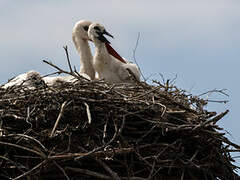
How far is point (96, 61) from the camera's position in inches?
260

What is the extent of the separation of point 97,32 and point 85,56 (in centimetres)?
52

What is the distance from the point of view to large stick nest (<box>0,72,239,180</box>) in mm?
4355

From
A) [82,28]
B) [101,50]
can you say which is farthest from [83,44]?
[101,50]

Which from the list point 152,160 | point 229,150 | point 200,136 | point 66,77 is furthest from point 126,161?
point 66,77

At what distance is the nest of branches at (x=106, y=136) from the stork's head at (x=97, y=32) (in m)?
1.84

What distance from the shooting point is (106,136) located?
4.55 meters

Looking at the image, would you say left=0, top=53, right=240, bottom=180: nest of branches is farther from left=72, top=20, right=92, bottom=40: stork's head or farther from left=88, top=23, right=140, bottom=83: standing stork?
left=72, top=20, right=92, bottom=40: stork's head

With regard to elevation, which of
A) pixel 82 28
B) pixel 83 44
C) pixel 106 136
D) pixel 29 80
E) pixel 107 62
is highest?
pixel 82 28

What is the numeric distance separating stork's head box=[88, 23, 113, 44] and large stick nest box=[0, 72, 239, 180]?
1835mm

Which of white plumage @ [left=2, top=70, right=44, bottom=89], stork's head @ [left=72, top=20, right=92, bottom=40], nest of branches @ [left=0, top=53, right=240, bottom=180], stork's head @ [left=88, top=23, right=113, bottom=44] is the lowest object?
nest of branches @ [left=0, top=53, right=240, bottom=180]

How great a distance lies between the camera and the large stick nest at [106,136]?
4355mm

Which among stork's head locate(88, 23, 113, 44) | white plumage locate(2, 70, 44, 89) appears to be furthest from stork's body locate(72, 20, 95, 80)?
white plumage locate(2, 70, 44, 89)

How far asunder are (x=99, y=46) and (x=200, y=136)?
7.61ft

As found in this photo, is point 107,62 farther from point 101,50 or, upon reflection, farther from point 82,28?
point 82,28
